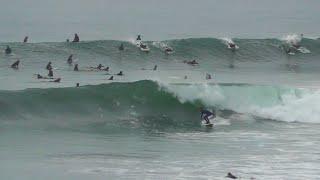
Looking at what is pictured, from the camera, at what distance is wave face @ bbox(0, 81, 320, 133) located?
3353cm

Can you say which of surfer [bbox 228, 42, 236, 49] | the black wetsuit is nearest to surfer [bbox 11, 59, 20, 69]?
the black wetsuit

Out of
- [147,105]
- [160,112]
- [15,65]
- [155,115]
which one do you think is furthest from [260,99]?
[15,65]

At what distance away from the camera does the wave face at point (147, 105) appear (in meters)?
33.5

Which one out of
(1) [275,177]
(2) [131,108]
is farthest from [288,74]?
(1) [275,177]

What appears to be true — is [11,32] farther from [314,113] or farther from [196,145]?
[196,145]

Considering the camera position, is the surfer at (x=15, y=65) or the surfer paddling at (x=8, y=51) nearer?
the surfer at (x=15, y=65)

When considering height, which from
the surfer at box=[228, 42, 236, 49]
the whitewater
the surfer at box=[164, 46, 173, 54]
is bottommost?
the whitewater

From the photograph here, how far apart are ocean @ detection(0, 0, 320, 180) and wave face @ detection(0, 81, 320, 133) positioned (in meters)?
0.05

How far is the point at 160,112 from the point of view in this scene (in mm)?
36719

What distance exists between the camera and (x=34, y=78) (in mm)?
43625

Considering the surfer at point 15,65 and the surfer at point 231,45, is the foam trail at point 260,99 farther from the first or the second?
the surfer at point 231,45

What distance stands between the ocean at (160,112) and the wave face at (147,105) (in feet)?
0.16

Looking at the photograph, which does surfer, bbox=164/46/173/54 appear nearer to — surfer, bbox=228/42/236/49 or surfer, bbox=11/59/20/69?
surfer, bbox=228/42/236/49

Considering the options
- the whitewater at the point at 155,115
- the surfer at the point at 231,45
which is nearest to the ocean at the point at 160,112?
the whitewater at the point at 155,115
